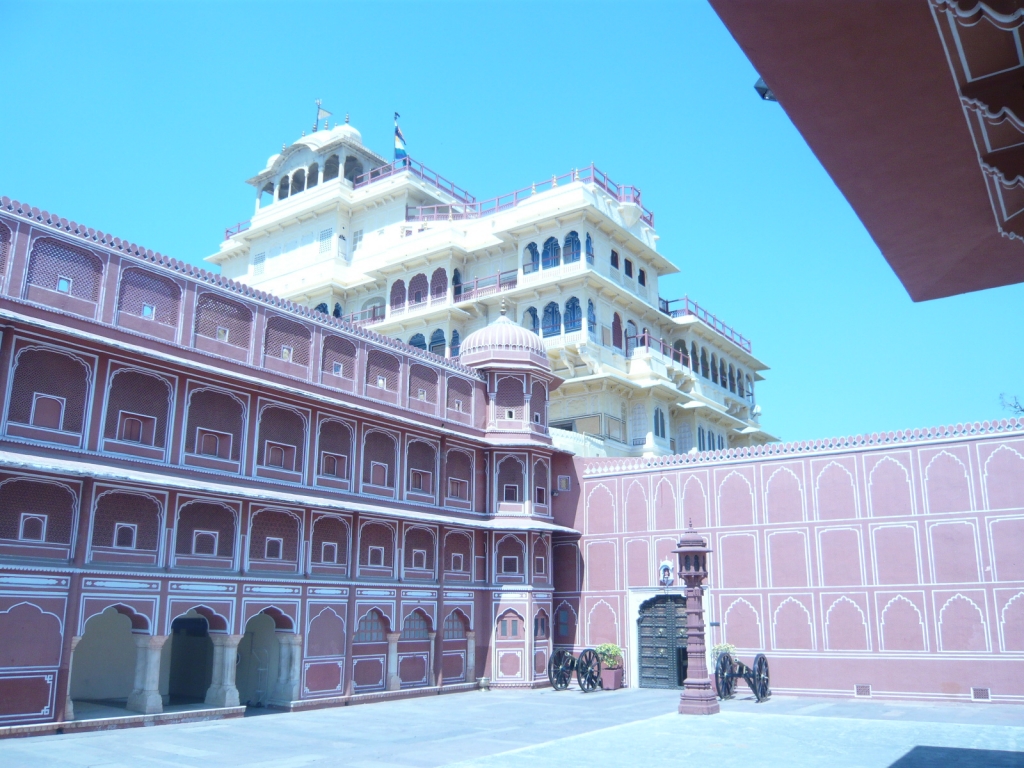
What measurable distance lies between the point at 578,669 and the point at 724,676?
14.0ft

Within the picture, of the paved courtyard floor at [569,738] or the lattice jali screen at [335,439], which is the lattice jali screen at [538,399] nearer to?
the lattice jali screen at [335,439]

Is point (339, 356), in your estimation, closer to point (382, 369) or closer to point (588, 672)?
point (382, 369)

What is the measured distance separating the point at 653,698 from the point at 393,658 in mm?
6682

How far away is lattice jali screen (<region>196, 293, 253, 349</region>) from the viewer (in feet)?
63.2

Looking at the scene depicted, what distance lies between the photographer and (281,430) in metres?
20.7

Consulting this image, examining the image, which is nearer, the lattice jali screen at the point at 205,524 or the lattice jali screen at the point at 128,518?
the lattice jali screen at the point at 128,518

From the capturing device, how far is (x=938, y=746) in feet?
45.6

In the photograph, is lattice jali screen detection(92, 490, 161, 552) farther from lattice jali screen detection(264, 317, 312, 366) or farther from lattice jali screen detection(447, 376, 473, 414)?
lattice jali screen detection(447, 376, 473, 414)

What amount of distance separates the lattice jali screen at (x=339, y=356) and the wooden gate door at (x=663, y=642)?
1082 cm

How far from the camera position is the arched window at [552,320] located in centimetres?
3347

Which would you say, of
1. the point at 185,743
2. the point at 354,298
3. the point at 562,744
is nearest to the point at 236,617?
the point at 185,743

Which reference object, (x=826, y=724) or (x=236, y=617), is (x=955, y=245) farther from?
(x=236, y=617)

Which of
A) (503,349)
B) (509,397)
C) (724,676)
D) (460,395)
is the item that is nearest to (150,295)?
(460,395)

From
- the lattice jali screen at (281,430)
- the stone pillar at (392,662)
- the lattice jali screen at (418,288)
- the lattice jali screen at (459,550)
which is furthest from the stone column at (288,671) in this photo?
the lattice jali screen at (418,288)
